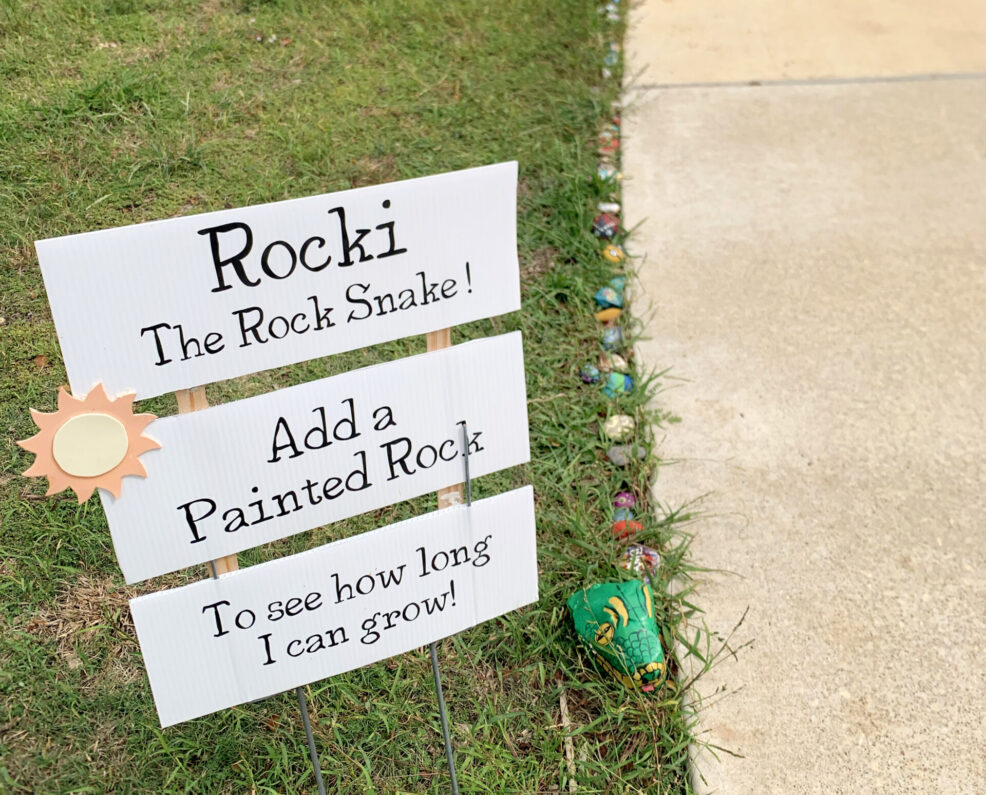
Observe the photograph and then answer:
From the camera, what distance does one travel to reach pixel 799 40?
4.29 metres

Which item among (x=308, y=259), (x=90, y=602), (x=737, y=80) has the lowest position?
(x=90, y=602)

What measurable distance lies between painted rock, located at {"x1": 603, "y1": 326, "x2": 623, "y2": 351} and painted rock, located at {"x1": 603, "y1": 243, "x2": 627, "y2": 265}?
1.05 feet

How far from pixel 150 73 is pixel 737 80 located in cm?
233

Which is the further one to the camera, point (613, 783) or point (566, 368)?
point (566, 368)

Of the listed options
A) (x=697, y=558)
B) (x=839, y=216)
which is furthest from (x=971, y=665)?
(x=839, y=216)

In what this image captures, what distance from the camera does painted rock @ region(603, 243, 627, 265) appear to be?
2971 mm

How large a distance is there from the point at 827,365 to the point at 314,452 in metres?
1.79

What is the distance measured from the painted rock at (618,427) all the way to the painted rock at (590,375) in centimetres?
14

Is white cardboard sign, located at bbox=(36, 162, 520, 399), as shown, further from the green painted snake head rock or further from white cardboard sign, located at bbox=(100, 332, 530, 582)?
the green painted snake head rock

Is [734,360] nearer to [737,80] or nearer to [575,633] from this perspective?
[575,633]

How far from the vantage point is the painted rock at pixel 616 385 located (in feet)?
8.32

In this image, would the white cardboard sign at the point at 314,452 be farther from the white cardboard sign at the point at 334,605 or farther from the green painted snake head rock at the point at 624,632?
the green painted snake head rock at the point at 624,632

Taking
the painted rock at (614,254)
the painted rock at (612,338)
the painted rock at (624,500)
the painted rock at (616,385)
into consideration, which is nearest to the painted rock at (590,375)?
the painted rock at (616,385)

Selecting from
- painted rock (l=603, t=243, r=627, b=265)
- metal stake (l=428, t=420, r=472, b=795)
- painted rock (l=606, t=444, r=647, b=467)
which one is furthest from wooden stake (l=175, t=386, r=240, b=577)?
painted rock (l=603, t=243, r=627, b=265)
